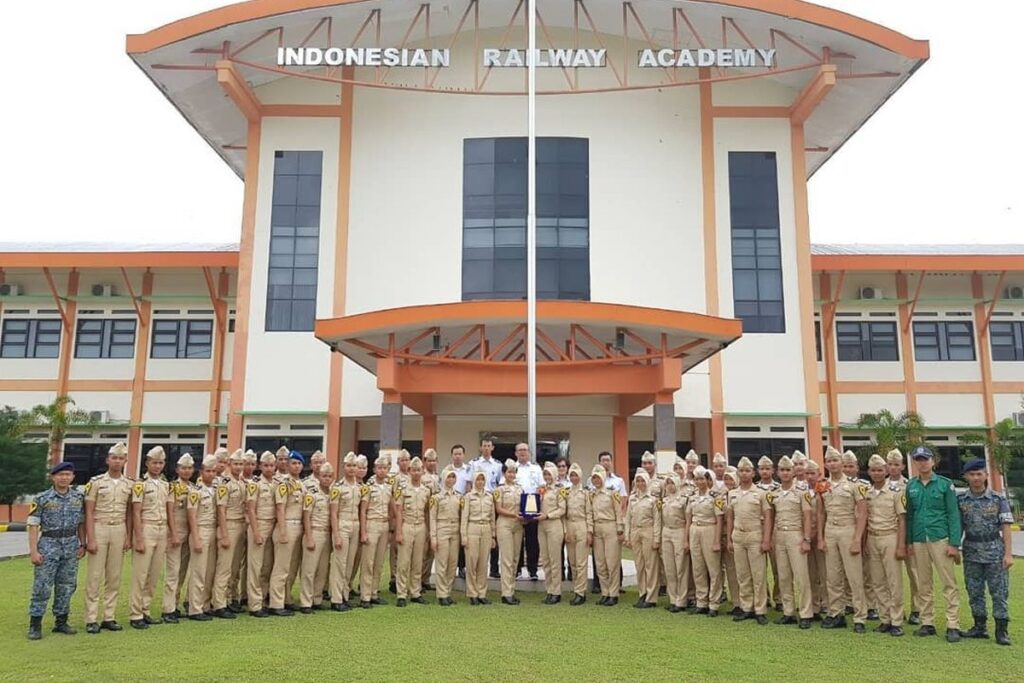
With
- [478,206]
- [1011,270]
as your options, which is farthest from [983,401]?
[478,206]

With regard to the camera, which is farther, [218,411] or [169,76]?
[218,411]

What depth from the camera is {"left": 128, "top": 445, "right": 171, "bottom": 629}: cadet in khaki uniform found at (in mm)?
6855

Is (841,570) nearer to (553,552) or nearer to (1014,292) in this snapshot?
(553,552)

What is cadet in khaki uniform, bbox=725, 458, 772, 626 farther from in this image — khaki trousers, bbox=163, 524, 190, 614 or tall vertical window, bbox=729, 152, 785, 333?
tall vertical window, bbox=729, 152, 785, 333

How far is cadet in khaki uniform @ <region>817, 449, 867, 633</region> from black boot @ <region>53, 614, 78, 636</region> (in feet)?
19.8

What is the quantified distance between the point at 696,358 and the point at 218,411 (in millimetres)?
11699

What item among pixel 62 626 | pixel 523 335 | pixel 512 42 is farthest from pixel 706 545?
pixel 512 42

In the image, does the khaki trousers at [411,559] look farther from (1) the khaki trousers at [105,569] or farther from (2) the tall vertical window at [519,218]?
(2) the tall vertical window at [519,218]

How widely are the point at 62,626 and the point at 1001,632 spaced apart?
712cm

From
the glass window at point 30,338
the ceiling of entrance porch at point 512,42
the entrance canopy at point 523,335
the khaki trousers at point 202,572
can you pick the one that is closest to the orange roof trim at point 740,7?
the ceiling of entrance porch at point 512,42

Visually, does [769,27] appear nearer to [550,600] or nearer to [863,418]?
[863,418]

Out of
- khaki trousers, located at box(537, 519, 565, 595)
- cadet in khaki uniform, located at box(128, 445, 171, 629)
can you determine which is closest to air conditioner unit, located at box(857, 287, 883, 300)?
khaki trousers, located at box(537, 519, 565, 595)

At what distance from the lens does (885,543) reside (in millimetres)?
6875

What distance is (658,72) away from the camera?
62.4 ft
